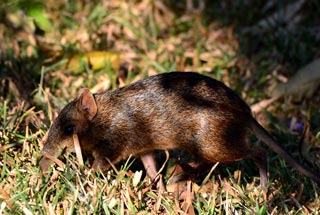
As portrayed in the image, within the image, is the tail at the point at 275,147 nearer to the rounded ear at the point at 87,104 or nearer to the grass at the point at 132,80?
the grass at the point at 132,80

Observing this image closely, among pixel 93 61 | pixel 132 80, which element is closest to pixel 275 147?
pixel 132 80

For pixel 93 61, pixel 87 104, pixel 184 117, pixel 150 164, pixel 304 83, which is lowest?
pixel 304 83

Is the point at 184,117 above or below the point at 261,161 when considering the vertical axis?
above

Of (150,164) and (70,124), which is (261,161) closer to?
(150,164)

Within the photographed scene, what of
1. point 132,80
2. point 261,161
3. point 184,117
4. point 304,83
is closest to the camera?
point 184,117

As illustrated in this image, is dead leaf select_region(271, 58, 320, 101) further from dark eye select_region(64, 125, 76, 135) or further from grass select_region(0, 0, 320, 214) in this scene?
dark eye select_region(64, 125, 76, 135)

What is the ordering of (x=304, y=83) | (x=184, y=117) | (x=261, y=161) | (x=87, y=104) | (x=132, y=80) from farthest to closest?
(x=132, y=80) → (x=304, y=83) → (x=261, y=161) → (x=87, y=104) → (x=184, y=117)

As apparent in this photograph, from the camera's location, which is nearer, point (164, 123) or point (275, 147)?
point (164, 123)

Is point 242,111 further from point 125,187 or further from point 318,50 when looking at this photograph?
point 318,50

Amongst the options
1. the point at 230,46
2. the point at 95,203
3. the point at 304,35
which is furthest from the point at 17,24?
the point at 95,203
